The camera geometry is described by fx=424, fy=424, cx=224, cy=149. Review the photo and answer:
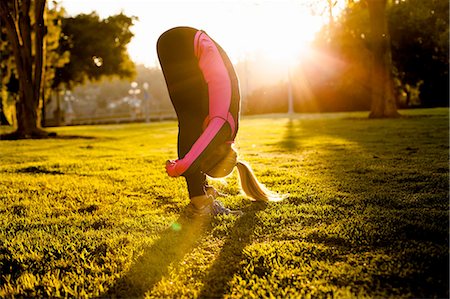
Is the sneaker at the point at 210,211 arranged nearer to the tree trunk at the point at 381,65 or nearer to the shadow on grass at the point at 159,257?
the shadow on grass at the point at 159,257

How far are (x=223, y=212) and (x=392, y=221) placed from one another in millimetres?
1356

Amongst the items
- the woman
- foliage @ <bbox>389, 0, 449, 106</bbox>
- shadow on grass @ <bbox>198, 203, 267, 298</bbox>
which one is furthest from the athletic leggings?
foliage @ <bbox>389, 0, 449, 106</bbox>

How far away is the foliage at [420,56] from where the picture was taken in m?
34.4

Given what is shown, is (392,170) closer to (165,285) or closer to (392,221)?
(392,221)

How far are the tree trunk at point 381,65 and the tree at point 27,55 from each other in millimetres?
14391

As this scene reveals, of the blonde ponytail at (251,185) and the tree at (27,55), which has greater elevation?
the tree at (27,55)

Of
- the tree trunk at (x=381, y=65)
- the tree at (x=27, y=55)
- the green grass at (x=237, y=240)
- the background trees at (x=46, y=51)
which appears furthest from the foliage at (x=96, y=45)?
the green grass at (x=237, y=240)

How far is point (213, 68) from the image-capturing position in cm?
332

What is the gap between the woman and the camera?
317 cm

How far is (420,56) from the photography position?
121ft

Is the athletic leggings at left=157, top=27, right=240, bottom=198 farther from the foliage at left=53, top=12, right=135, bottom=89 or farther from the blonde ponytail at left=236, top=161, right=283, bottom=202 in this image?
the foliage at left=53, top=12, right=135, bottom=89

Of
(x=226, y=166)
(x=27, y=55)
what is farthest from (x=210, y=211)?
(x=27, y=55)

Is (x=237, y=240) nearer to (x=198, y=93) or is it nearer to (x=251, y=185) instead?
(x=251, y=185)

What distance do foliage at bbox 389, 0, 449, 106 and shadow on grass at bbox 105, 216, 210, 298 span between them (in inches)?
1356
